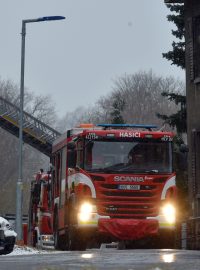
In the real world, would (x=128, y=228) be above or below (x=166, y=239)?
above

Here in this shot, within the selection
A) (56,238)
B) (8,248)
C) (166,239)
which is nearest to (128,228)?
(166,239)

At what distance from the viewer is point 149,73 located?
97.8m

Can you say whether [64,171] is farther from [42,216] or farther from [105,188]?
[42,216]

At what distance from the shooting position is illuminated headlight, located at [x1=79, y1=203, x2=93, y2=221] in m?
22.7

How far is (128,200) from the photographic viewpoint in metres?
22.9

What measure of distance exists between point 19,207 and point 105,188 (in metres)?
11.3

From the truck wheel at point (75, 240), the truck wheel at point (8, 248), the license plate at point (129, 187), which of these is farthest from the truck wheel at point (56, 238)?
the truck wheel at point (8, 248)

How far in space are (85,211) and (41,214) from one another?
1032cm

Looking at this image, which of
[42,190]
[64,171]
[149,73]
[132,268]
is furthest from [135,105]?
[132,268]

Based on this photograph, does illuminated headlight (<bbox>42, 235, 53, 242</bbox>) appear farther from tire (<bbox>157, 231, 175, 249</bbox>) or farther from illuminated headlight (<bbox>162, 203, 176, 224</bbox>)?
illuminated headlight (<bbox>162, 203, 176, 224</bbox>)

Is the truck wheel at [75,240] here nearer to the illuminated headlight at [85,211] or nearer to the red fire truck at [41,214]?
the illuminated headlight at [85,211]

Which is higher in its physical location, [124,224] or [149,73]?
[149,73]

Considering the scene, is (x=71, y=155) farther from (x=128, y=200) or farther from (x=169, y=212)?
(x=169, y=212)

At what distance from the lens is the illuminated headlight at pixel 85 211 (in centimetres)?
2266
